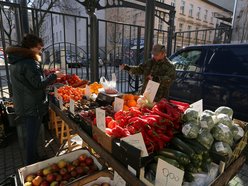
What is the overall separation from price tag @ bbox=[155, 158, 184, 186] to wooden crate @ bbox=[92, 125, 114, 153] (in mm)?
473

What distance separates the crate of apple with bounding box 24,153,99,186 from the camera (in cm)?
175

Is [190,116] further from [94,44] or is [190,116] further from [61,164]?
[94,44]

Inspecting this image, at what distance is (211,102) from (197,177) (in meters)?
3.37

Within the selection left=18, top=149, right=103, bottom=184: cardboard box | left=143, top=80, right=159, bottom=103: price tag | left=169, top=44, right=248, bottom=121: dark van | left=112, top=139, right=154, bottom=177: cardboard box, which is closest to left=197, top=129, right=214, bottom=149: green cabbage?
left=112, top=139, right=154, bottom=177: cardboard box

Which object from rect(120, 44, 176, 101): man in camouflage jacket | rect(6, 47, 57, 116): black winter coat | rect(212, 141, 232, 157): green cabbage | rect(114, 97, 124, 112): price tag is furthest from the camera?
rect(120, 44, 176, 101): man in camouflage jacket

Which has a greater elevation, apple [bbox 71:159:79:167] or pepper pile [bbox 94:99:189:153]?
pepper pile [bbox 94:99:189:153]

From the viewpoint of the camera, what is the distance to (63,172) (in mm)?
1863

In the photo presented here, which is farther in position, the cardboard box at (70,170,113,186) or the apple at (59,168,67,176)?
the apple at (59,168,67,176)

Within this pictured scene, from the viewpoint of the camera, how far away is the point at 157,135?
1.42m

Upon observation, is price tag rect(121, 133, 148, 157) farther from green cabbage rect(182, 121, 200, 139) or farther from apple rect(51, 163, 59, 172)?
apple rect(51, 163, 59, 172)

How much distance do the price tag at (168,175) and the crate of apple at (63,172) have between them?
2.95 ft

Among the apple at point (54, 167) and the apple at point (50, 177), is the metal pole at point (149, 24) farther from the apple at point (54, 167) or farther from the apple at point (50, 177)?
the apple at point (50, 177)

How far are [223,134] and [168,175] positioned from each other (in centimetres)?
63

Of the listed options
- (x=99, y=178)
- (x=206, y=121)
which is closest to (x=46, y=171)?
(x=99, y=178)
